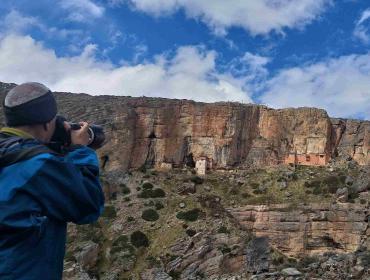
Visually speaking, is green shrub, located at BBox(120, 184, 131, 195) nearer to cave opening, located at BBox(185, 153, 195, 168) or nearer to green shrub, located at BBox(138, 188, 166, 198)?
green shrub, located at BBox(138, 188, 166, 198)

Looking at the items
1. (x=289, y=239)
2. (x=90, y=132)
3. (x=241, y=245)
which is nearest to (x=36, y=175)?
(x=90, y=132)

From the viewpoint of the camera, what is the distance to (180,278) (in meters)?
36.0

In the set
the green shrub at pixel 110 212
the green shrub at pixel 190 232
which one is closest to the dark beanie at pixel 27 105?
the green shrub at pixel 190 232

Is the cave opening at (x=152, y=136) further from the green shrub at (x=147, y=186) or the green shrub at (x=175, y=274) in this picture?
the green shrub at (x=175, y=274)

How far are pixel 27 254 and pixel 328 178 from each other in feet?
161

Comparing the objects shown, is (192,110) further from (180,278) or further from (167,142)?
(180,278)

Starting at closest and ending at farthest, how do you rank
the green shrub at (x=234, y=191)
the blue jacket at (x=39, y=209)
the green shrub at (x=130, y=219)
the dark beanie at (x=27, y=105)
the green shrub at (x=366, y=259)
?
the blue jacket at (x=39, y=209)
the dark beanie at (x=27, y=105)
the green shrub at (x=366, y=259)
the green shrub at (x=130, y=219)
the green shrub at (x=234, y=191)

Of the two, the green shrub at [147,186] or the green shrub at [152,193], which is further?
the green shrub at [147,186]

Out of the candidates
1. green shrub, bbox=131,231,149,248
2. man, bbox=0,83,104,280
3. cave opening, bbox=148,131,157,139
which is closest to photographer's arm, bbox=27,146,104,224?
man, bbox=0,83,104,280

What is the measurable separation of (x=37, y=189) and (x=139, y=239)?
1510 inches

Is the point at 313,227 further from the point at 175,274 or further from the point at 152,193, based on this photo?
the point at 152,193

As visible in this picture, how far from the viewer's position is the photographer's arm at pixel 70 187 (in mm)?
2146

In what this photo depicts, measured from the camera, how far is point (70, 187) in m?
2.20

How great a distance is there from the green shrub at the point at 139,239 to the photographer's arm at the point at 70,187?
1475 inches
